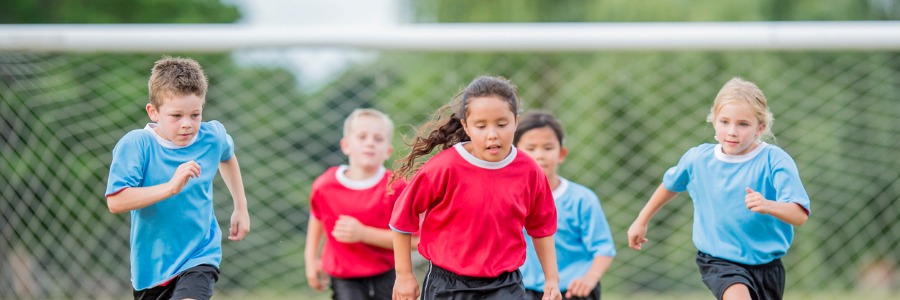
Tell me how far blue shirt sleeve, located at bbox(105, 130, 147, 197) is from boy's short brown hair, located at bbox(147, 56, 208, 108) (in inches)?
7.0

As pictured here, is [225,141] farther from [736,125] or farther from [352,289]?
[736,125]

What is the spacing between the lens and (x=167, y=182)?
4.02m

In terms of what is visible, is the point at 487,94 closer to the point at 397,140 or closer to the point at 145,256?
the point at 145,256

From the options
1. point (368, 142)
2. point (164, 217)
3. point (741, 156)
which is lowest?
point (368, 142)

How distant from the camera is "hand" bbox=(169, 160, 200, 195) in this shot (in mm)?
3754

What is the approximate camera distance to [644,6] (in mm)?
12844

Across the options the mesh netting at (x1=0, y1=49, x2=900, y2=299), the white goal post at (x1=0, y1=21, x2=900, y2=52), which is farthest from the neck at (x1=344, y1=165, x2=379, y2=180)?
the mesh netting at (x1=0, y1=49, x2=900, y2=299)

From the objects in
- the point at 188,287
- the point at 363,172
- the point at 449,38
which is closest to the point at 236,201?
the point at 188,287

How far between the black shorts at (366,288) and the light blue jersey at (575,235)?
2.43 ft

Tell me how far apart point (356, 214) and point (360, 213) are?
24 millimetres

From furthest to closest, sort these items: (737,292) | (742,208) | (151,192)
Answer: (742,208) → (737,292) → (151,192)

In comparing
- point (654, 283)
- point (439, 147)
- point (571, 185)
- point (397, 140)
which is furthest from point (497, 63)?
point (439, 147)

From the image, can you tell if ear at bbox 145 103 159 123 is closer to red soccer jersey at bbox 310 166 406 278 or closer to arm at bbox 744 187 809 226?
red soccer jersey at bbox 310 166 406 278

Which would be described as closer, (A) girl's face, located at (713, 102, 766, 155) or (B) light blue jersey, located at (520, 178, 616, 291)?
(A) girl's face, located at (713, 102, 766, 155)
